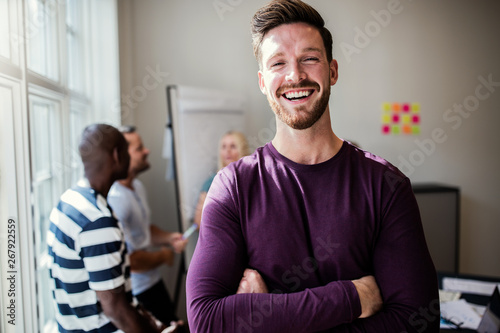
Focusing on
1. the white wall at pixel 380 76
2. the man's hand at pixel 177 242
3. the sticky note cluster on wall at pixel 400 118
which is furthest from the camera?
the sticky note cluster on wall at pixel 400 118

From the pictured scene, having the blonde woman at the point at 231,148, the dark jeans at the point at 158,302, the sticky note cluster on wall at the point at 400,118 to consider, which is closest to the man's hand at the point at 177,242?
the dark jeans at the point at 158,302

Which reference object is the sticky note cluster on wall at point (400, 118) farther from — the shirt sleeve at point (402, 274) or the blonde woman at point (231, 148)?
the shirt sleeve at point (402, 274)

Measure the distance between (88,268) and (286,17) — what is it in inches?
42.7

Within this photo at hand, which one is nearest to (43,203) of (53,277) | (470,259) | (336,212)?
(53,277)

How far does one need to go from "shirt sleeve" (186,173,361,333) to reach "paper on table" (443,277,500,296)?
1.44 metres

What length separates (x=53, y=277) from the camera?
1.46 m

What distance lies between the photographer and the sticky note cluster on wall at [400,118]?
4.14 m

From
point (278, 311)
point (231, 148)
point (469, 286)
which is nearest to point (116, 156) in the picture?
point (278, 311)

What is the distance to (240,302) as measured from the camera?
0.98 metres

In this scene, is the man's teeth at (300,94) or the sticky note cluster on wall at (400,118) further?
the sticky note cluster on wall at (400,118)

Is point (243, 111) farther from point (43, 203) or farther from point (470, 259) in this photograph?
point (470, 259)

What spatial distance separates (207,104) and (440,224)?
2.53m

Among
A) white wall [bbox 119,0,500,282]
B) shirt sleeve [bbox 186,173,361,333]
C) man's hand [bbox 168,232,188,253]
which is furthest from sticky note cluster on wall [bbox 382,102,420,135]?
shirt sleeve [bbox 186,173,361,333]

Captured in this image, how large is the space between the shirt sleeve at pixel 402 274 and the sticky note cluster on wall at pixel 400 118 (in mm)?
3279
